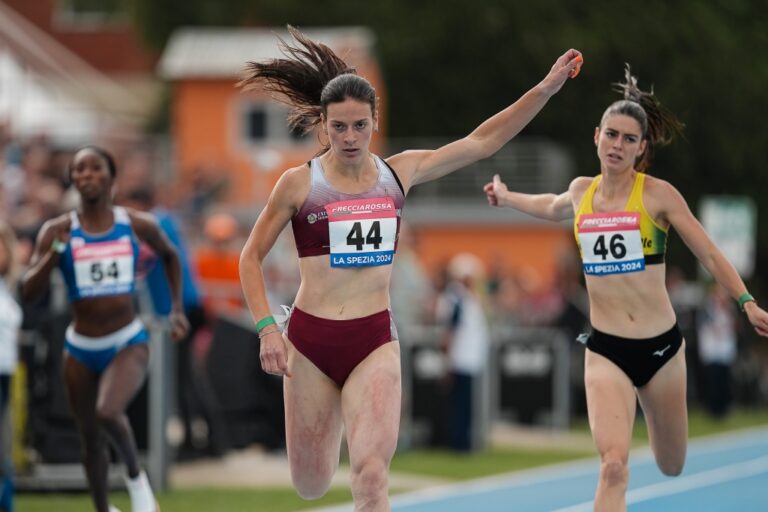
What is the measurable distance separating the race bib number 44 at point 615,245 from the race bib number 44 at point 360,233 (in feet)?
4.82

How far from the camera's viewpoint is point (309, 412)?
27.1 feet

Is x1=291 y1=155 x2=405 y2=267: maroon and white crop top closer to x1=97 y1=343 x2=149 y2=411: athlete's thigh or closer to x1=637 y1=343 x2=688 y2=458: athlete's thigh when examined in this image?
x1=637 y1=343 x2=688 y2=458: athlete's thigh

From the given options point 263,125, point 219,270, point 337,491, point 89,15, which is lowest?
point 337,491

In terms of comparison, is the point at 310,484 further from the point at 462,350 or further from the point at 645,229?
the point at 462,350

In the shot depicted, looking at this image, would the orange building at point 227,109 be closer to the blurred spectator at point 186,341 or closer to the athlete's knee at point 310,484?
the blurred spectator at point 186,341

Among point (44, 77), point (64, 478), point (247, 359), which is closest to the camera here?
point (64, 478)

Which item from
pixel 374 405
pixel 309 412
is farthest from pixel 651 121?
pixel 309 412

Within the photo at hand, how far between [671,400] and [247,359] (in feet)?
25.9

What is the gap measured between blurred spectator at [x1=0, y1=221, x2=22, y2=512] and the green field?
1.14 metres

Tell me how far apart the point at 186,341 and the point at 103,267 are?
4283 millimetres

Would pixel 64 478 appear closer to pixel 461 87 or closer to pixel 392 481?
pixel 392 481

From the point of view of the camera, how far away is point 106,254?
1064cm

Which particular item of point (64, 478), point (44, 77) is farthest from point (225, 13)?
point (64, 478)

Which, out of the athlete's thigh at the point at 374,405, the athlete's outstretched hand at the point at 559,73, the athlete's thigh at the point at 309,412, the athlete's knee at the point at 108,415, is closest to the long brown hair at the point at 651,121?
the athlete's outstretched hand at the point at 559,73
